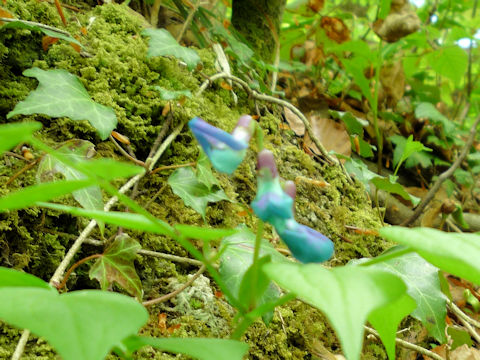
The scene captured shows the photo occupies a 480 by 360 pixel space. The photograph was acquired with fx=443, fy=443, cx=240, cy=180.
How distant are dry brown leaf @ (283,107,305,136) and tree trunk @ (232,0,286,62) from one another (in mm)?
455

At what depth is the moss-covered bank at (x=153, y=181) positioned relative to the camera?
3.26 feet

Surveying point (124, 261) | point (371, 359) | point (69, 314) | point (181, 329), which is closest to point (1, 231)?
point (124, 261)

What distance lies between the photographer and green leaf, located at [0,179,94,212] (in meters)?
0.49

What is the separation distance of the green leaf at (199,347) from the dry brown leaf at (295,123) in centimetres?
148

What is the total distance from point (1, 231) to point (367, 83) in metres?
2.11

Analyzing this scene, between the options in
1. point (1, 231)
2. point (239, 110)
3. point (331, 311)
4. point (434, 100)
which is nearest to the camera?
point (331, 311)

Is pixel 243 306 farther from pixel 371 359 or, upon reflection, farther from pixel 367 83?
pixel 367 83

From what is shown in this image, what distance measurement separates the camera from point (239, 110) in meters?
1.82

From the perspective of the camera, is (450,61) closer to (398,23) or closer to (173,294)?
(398,23)

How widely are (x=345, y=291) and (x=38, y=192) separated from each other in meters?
0.35

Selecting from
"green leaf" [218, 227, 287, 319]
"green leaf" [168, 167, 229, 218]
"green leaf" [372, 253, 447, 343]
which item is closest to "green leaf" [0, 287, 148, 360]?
"green leaf" [218, 227, 287, 319]

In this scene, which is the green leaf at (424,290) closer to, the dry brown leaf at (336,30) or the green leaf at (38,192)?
the green leaf at (38,192)

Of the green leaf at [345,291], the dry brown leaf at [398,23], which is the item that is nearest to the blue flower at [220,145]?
the green leaf at [345,291]

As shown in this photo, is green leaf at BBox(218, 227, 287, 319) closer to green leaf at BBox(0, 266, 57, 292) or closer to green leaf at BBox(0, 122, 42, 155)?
green leaf at BBox(0, 266, 57, 292)
